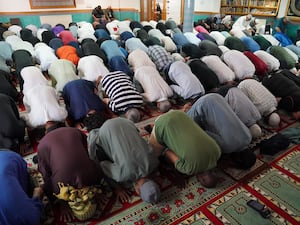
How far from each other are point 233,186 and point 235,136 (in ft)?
1.28

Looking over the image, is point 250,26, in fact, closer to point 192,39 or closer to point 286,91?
point 192,39

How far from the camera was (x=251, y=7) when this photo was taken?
327 inches

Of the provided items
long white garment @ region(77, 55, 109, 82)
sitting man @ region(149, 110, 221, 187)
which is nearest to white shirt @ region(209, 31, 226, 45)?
long white garment @ region(77, 55, 109, 82)

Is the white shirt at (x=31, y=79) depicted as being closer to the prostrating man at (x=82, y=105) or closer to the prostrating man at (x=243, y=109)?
the prostrating man at (x=82, y=105)

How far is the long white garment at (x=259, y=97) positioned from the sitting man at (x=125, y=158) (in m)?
1.45

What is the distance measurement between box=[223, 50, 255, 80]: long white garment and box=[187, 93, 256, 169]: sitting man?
5.62 feet

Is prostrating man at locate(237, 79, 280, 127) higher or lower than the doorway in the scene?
lower

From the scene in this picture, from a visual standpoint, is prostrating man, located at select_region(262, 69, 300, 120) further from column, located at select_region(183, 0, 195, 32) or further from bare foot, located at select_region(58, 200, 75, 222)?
column, located at select_region(183, 0, 195, 32)

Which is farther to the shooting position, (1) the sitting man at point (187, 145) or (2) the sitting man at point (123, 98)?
(2) the sitting man at point (123, 98)

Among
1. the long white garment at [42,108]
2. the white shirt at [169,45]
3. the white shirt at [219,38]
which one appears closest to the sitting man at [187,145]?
the long white garment at [42,108]

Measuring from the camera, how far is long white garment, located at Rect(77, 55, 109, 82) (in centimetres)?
322

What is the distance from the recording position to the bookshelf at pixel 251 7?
7.78m

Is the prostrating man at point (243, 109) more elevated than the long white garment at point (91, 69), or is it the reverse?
the long white garment at point (91, 69)

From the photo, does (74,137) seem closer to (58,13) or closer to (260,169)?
(260,169)
